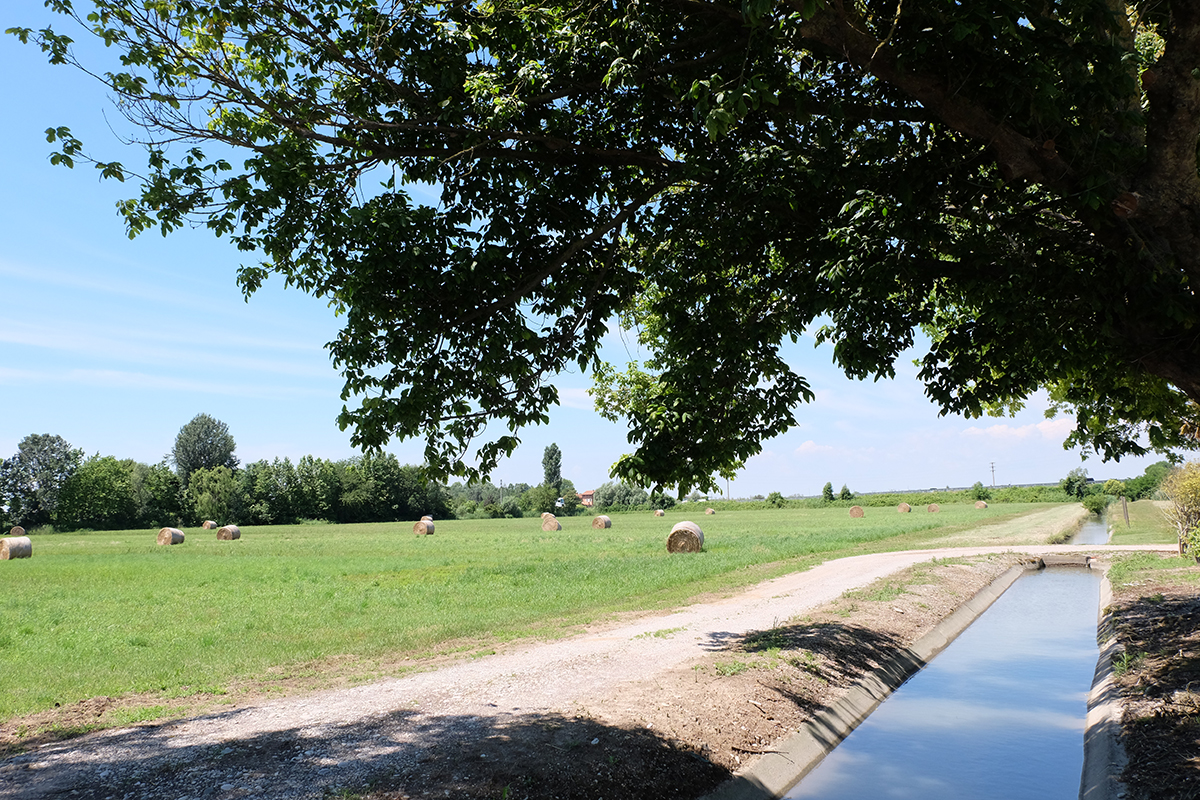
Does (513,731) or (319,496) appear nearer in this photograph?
(513,731)

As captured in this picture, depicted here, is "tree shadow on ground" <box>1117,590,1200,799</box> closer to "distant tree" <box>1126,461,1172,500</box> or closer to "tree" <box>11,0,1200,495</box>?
"tree" <box>11,0,1200,495</box>

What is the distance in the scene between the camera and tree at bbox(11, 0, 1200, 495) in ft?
22.7

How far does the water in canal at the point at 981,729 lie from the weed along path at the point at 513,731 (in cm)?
90

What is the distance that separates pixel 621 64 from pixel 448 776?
7.04 metres

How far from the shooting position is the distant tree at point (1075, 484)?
100875 millimetres

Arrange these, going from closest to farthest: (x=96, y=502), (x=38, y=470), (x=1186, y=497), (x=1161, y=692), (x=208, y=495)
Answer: (x=1161, y=692) → (x=1186, y=497) → (x=96, y=502) → (x=208, y=495) → (x=38, y=470)

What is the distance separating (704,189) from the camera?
A: 9.02m

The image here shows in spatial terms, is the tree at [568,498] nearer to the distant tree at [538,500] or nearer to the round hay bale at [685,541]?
the distant tree at [538,500]

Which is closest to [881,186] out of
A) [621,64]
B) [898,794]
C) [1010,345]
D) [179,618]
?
[1010,345]

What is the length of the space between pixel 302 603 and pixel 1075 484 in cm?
10986

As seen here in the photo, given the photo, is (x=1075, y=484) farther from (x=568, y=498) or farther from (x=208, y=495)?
(x=208, y=495)

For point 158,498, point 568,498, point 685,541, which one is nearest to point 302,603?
point 685,541

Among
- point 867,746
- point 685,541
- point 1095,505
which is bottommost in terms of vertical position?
point 867,746

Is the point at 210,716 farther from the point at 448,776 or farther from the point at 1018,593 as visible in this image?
the point at 1018,593
